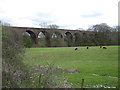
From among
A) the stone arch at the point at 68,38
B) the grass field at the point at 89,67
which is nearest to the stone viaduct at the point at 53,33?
the stone arch at the point at 68,38

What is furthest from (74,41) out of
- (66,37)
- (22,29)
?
(22,29)

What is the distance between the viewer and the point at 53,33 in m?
54.0

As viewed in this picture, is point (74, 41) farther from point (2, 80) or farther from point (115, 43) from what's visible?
point (2, 80)

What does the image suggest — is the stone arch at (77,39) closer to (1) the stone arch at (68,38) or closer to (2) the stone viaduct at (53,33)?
(2) the stone viaduct at (53,33)

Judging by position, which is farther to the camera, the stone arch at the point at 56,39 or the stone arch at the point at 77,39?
the stone arch at the point at 77,39

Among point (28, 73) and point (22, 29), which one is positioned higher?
point (22, 29)

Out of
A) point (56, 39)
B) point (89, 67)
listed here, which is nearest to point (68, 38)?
point (56, 39)

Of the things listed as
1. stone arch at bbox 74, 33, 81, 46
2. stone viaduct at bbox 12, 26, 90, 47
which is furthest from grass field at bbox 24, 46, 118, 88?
stone arch at bbox 74, 33, 81, 46

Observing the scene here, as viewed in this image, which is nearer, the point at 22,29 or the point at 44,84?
the point at 44,84

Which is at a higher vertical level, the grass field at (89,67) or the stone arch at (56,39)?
the stone arch at (56,39)

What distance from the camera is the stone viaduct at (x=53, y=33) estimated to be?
50.7m

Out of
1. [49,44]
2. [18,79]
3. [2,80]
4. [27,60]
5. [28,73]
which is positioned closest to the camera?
[2,80]

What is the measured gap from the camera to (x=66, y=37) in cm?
6009

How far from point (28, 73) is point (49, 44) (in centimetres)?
4762
